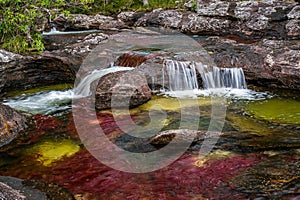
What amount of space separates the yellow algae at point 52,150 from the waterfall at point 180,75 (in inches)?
216

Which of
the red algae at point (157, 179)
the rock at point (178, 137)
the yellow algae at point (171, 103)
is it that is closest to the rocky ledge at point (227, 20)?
the yellow algae at point (171, 103)

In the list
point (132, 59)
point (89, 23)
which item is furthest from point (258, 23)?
point (89, 23)

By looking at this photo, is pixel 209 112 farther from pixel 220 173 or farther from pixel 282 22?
pixel 282 22

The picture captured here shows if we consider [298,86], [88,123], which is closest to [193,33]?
[298,86]

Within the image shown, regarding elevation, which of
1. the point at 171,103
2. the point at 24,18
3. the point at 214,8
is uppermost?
the point at 214,8

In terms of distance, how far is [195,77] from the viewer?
12.6 metres

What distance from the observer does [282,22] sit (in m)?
18.7

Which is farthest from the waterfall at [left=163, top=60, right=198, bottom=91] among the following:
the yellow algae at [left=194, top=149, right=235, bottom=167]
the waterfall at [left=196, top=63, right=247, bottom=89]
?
the yellow algae at [left=194, top=149, right=235, bottom=167]

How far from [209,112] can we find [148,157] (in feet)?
10.9

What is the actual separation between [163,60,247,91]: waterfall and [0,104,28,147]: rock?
544 cm

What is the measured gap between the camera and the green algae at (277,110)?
350 inches

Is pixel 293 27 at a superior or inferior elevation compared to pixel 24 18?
inferior

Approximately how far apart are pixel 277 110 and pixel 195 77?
145 inches

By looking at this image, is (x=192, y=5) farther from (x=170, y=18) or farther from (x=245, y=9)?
(x=245, y=9)
